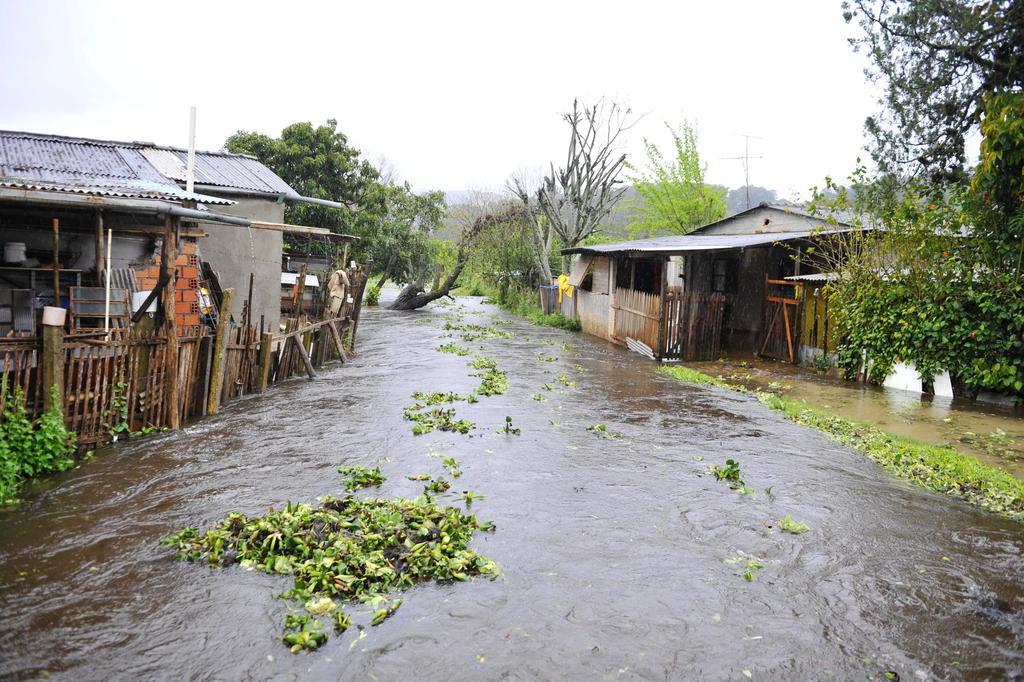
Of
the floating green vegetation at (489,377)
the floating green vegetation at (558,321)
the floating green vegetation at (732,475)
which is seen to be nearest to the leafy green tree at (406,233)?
the floating green vegetation at (558,321)

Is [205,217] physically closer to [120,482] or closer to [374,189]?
[120,482]

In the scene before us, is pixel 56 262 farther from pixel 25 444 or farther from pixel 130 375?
pixel 25 444

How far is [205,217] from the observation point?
8773mm

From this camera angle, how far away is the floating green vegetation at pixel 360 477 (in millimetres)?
7402

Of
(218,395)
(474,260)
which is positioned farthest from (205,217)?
(474,260)

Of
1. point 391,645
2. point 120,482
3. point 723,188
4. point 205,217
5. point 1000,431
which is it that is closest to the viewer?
point 391,645

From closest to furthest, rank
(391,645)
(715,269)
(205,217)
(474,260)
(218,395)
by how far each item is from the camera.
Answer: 1. (391,645)
2. (205,217)
3. (218,395)
4. (715,269)
5. (474,260)

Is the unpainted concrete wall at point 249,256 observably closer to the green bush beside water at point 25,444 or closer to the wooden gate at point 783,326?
the green bush beside water at point 25,444

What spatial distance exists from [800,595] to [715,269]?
50.7ft

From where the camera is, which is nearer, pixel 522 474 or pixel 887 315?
pixel 522 474

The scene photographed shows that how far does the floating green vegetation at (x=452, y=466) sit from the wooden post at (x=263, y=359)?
4928 mm

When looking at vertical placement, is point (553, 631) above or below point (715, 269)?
below

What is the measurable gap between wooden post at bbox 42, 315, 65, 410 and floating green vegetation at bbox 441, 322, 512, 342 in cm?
1473

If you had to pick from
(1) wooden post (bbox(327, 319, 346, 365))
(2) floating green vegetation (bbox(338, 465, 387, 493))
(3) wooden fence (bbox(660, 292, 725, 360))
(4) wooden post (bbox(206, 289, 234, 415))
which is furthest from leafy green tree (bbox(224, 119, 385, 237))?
(2) floating green vegetation (bbox(338, 465, 387, 493))
